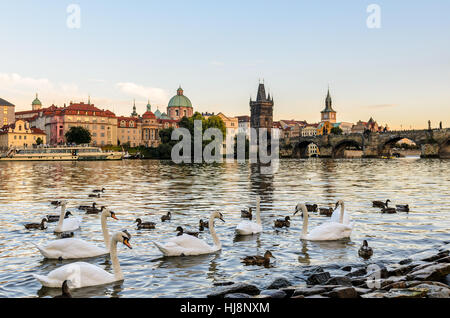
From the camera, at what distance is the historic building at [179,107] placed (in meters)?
191

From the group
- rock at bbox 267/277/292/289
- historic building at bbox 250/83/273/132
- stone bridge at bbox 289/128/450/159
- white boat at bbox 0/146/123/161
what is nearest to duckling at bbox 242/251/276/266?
rock at bbox 267/277/292/289

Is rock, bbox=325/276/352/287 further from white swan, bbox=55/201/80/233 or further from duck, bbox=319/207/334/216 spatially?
duck, bbox=319/207/334/216

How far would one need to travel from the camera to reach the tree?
5098 inches

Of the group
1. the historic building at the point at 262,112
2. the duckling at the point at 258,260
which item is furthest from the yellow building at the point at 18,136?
the duckling at the point at 258,260

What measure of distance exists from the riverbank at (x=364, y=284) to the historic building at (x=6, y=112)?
6802 inches

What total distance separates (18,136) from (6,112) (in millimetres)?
33927

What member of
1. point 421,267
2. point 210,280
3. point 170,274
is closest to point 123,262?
point 170,274

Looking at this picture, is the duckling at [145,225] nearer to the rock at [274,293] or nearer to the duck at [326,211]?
the duck at [326,211]

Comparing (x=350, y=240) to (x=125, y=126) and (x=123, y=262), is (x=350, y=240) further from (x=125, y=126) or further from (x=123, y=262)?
(x=125, y=126)

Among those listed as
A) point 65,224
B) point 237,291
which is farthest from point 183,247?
point 65,224

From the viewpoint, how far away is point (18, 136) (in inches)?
5325

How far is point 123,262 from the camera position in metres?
9.98

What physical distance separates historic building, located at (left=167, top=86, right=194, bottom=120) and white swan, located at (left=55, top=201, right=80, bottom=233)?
177 metres
